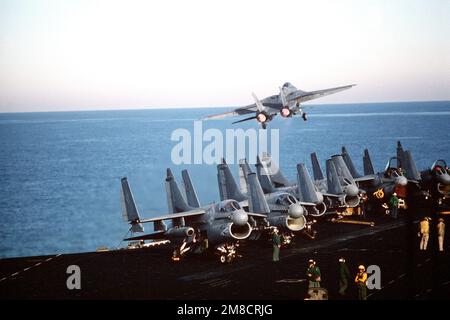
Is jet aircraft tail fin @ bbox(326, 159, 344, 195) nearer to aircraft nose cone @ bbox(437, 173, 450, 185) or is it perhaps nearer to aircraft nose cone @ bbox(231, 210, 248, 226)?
aircraft nose cone @ bbox(437, 173, 450, 185)

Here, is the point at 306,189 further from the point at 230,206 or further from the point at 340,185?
the point at 230,206

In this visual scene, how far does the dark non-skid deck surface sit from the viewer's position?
68.7 feet

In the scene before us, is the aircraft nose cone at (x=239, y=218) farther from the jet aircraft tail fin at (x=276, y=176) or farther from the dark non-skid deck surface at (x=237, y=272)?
the jet aircraft tail fin at (x=276, y=176)

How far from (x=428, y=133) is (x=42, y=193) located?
92613 millimetres

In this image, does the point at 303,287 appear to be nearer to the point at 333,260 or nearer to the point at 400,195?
the point at 333,260

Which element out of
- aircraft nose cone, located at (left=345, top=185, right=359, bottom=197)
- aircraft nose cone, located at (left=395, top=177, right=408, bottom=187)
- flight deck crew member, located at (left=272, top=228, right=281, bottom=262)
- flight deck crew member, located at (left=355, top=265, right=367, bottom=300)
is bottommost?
flight deck crew member, located at (left=272, top=228, right=281, bottom=262)

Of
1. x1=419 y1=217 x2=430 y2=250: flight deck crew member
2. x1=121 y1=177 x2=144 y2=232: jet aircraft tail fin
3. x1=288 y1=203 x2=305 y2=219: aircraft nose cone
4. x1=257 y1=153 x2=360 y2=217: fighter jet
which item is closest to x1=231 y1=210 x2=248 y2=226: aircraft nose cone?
x1=288 y1=203 x2=305 y2=219: aircraft nose cone

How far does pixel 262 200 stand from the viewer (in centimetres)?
2892

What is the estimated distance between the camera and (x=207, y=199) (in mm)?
A: 78438

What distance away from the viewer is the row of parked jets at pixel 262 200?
27641 mm

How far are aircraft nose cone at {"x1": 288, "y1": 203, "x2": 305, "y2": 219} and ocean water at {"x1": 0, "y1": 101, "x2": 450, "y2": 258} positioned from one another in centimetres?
4204
